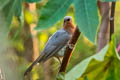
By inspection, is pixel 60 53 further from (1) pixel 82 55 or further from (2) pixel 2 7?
(2) pixel 2 7

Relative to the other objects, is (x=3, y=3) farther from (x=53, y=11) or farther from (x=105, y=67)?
(x=105, y=67)

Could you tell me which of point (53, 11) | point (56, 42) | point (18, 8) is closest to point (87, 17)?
point (53, 11)

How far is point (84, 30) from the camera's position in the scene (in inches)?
45.0

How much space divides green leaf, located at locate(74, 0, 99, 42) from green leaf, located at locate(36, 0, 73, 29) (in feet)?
0.12

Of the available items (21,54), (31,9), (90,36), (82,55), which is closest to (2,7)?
(90,36)

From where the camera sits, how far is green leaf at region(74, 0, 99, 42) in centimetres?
114

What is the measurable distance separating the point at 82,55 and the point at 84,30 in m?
2.35

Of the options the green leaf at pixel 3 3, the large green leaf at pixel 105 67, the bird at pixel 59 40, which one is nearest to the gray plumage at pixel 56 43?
the bird at pixel 59 40

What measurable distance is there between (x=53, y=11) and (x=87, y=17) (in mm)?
106

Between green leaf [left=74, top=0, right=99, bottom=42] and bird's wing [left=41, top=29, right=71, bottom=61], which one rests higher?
green leaf [left=74, top=0, right=99, bottom=42]

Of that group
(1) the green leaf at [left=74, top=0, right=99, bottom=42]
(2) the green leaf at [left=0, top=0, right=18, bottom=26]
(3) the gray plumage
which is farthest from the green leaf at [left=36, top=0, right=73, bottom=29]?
(3) the gray plumage

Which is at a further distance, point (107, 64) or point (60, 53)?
point (60, 53)

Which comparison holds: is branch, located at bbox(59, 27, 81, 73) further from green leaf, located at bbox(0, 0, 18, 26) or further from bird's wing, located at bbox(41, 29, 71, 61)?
bird's wing, located at bbox(41, 29, 71, 61)

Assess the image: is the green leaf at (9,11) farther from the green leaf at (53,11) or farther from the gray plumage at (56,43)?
the gray plumage at (56,43)
